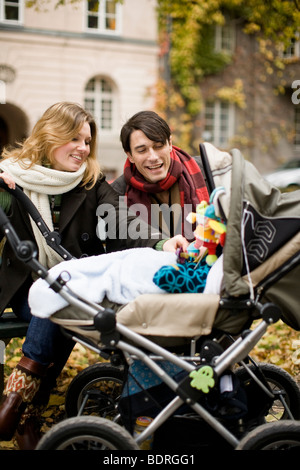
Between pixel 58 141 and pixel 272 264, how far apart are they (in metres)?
1.49

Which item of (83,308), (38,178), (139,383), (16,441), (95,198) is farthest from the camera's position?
(95,198)

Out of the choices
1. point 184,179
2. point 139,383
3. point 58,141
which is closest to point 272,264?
point 139,383

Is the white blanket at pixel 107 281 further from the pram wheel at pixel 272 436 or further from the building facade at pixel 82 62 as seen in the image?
the building facade at pixel 82 62

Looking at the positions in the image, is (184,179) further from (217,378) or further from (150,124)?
(217,378)

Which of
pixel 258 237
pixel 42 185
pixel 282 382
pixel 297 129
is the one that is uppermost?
pixel 297 129

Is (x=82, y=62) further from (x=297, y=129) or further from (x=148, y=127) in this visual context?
(x=148, y=127)

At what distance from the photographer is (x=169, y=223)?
336 cm

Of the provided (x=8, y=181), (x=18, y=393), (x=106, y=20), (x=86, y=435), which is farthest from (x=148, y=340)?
(x=106, y=20)

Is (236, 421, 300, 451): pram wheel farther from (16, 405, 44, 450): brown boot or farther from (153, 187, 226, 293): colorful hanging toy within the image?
(16, 405, 44, 450): brown boot

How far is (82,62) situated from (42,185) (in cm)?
1374

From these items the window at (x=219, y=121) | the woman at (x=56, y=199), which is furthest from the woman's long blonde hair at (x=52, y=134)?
the window at (x=219, y=121)

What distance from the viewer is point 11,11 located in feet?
49.2

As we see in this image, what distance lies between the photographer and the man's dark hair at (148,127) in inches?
121

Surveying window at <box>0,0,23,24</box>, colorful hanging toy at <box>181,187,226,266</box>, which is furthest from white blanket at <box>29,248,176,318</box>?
window at <box>0,0,23,24</box>
